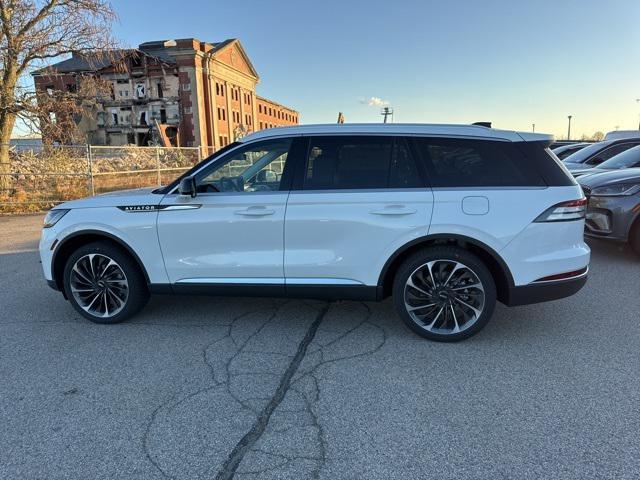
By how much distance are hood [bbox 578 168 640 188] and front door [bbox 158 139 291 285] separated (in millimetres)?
5229

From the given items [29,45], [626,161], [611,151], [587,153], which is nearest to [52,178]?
[29,45]

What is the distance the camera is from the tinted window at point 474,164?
371 centimetres

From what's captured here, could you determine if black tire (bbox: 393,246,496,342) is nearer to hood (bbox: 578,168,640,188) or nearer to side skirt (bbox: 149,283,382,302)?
side skirt (bbox: 149,283,382,302)

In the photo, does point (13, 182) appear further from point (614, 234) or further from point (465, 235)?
point (614, 234)

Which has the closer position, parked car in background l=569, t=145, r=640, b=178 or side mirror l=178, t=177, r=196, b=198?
side mirror l=178, t=177, r=196, b=198

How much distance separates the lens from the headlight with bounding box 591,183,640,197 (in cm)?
641

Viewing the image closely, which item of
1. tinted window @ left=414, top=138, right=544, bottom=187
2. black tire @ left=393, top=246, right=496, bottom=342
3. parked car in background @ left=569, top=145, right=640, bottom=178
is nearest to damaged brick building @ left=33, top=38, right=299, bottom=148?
parked car in background @ left=569, top=145, right=640, bottom=178

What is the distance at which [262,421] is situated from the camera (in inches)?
110

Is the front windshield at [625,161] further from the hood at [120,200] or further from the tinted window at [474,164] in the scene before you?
the hood at [120,200]

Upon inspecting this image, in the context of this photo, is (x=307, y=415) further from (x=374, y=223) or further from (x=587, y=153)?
(x=587, y=153)

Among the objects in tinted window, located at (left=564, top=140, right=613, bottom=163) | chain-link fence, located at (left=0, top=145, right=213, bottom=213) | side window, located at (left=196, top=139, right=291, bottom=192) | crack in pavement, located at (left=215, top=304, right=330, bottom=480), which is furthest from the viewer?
chain-link fence, located at (left=0, top=145, right=213, bottom=213)

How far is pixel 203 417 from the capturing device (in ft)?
9.32

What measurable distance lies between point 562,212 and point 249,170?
2.76 m

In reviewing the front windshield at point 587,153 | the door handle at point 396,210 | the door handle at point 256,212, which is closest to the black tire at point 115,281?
the door handle at point 256,212
